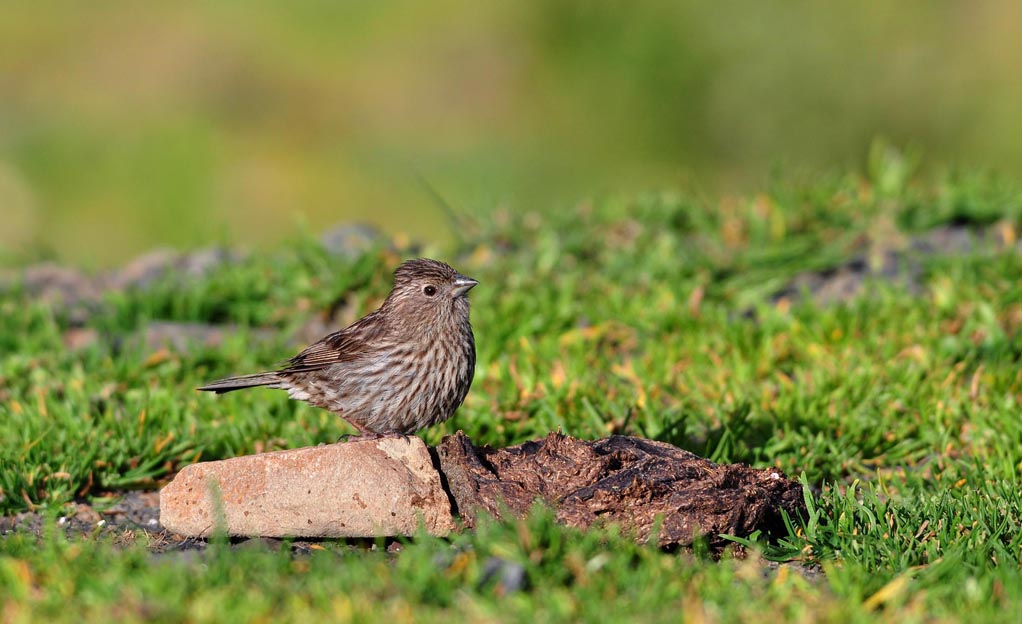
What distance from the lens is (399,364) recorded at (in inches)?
220

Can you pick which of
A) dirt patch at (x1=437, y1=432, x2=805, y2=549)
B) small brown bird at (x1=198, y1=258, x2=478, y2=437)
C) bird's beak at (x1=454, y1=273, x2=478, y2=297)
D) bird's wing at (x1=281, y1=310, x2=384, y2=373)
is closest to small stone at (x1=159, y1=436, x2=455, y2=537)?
dirt patch at (x1=437, y1=432, x2=805, y2=549)

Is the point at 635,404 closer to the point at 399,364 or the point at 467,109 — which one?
the point at 399,364

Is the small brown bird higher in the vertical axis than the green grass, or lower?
higher

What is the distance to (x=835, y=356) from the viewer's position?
708 centimetres

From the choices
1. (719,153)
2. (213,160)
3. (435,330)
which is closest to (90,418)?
(435,330)

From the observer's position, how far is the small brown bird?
552cm

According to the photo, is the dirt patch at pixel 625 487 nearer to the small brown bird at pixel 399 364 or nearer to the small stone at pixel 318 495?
the small stone at pixel 318 495

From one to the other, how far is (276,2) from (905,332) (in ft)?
33.0

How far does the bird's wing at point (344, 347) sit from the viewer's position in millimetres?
5762

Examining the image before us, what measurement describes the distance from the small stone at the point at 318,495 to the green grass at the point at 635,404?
0.18m

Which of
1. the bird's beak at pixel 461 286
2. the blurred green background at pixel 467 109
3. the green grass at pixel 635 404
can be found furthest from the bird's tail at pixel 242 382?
the blurred green background at pixel 467 109

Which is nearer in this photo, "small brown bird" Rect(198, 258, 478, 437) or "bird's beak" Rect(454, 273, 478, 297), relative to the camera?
"small brown bird" Rect(198, 258, 478, 437)

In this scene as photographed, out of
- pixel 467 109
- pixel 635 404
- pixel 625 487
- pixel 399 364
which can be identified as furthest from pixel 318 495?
pixel 467 109

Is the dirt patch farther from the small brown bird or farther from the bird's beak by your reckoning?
the bird's beak
